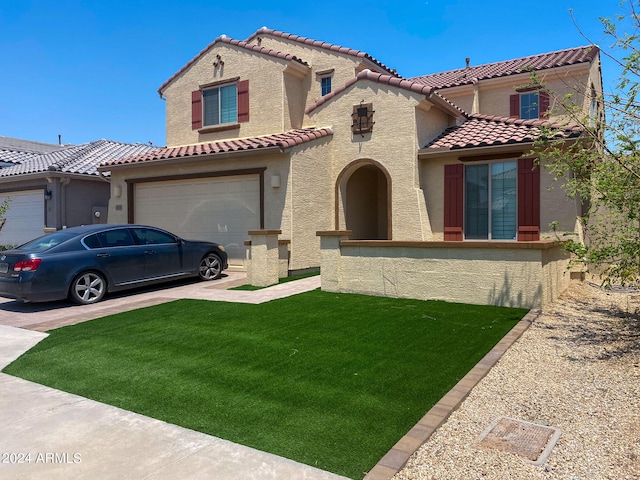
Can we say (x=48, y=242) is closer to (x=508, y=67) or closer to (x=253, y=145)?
(x=253, y=145)

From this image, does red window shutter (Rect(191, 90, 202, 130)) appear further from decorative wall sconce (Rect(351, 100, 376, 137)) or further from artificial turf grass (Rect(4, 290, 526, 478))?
artificial turf grass (Rect(4, 290, 526, 478))

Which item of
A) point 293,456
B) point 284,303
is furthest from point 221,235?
point 293,456

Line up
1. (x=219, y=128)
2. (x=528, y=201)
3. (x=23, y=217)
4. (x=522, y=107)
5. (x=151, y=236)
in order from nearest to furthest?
1. (x=151, y=236)
2. (x=528, y=201)
3. (x=219, y=128)
4. (x=522, y=107)
5. (x=23, y=217)

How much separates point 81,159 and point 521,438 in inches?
782

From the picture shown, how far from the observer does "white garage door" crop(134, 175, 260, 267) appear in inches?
515

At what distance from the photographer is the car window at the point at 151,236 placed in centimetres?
1053

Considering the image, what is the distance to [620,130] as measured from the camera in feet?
21.4

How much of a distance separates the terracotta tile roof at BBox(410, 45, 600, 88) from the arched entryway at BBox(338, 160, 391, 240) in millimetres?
5426

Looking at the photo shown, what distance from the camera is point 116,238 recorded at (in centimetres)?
1009

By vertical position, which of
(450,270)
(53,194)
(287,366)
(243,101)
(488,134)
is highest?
(243,101)

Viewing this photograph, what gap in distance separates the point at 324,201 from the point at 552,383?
8.98 meters

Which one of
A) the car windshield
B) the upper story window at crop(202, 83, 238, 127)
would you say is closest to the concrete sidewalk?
the car windshield

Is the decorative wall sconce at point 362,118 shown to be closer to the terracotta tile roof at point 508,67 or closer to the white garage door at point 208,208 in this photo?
the white garage door at point 208,208

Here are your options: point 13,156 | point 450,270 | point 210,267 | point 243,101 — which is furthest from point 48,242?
point 13,156
